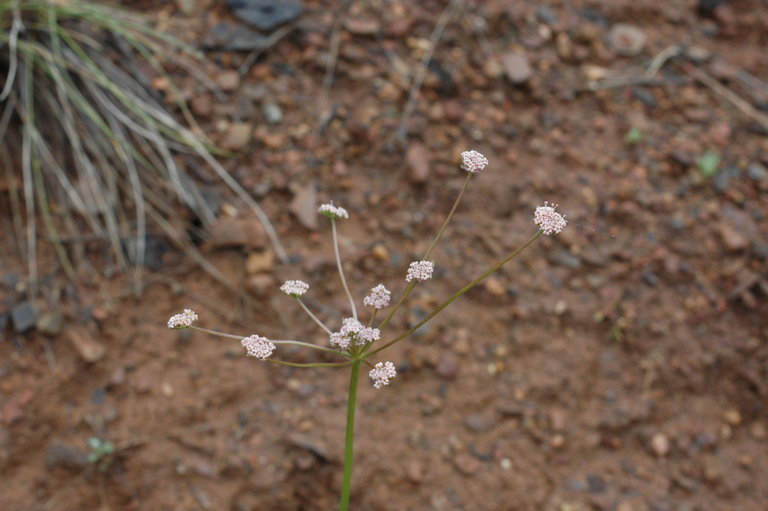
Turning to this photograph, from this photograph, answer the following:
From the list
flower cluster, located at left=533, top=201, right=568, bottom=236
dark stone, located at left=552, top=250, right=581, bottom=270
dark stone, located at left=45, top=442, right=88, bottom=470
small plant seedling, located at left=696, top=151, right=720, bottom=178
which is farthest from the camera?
small plant seedling, located at left=696, top=151, right=720, bottom=178

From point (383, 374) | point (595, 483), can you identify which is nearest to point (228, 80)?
point (383, 374)

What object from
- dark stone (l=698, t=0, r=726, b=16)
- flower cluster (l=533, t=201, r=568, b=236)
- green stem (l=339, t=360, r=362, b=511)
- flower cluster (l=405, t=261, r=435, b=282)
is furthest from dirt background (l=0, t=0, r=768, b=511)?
flower cluster (l=533, t=201, r=568, b=236)

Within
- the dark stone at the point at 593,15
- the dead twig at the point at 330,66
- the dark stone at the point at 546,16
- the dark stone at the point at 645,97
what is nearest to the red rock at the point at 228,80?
the dead twig at the point at 330,66

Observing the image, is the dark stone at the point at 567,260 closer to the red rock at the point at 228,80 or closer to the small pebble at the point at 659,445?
the small pebble at the point at 659,445

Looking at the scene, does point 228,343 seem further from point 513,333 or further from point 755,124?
point 755,124

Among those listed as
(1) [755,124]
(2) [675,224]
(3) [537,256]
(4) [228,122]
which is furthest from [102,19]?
(1) [755,124]

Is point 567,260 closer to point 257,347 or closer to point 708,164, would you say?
point 708,164

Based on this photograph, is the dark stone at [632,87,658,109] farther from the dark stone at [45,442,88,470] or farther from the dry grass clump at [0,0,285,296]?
the dark stone at [45,442,88,470]
